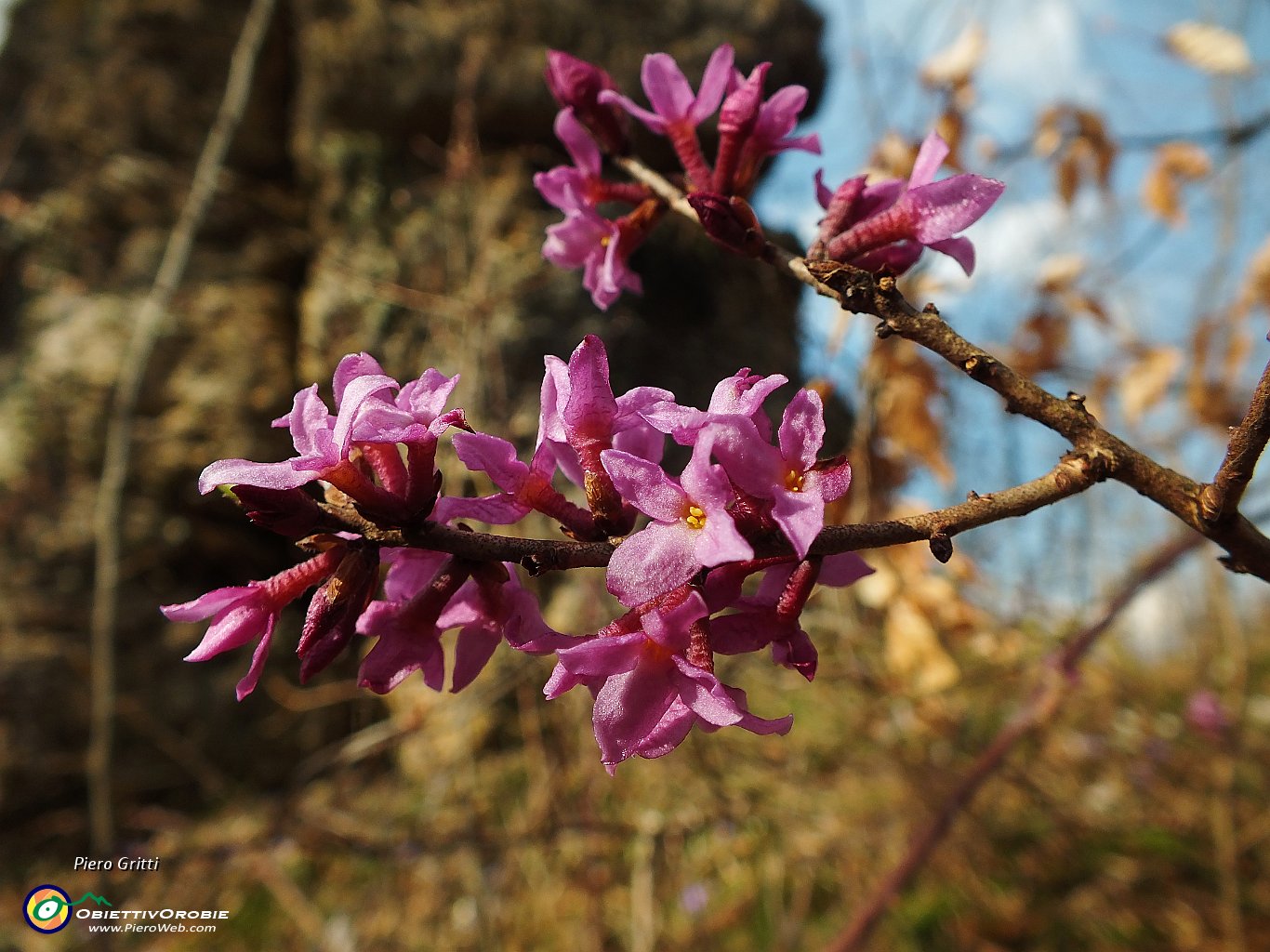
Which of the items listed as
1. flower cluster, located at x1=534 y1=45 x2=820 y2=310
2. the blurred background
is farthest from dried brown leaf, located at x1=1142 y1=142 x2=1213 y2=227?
flower cluster, located at x1=534 y1=45 x2=820 y2=310

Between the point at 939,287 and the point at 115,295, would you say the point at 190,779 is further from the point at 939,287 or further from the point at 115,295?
the point at 939,287

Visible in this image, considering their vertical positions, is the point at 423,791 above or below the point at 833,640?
below

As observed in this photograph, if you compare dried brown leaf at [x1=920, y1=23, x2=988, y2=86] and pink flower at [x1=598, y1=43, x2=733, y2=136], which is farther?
dried brown leaf at [x1=920, y1=23, x2=988, y2=86]

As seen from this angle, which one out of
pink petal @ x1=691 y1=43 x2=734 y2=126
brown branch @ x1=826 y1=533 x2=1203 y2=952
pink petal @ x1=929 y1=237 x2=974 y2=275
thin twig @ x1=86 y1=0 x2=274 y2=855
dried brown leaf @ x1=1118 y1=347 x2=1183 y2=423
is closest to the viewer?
pink petal @ x1=929 y1=237 x2=974 y2=275

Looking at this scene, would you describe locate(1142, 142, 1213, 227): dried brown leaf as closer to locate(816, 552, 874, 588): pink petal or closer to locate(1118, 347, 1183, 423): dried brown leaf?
locate(1118, 347, 1183, 423): dried brown leaf

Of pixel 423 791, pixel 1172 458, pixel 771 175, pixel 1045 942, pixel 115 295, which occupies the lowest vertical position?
pixel 423 791

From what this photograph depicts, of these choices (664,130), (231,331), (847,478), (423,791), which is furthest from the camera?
(231,331)

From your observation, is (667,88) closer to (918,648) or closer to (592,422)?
(592,422)

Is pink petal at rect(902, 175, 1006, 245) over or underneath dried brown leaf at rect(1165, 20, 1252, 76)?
underneath


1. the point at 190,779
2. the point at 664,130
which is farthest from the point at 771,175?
the point at 190,779
